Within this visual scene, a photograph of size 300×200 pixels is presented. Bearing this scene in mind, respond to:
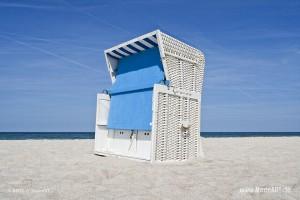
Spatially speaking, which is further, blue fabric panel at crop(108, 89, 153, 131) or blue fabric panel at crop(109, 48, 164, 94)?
blue fabric panel at crop(109, 48, 164, 94)

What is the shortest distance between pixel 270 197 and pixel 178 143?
689cm

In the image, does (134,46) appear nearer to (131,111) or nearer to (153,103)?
(131,111)

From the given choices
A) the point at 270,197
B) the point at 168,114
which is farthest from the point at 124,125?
the point at 270,197

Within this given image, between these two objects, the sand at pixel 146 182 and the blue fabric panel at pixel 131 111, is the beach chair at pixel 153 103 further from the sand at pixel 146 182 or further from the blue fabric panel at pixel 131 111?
the sand at pixel 146 182

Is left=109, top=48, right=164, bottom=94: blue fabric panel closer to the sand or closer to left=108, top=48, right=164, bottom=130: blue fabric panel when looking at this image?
left=108, top=48, right=164, bottom=130: blue fabric panel

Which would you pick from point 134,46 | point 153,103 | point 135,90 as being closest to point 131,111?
point 135,90

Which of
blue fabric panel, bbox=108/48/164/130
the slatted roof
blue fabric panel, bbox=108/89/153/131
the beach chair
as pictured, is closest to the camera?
the beach chair

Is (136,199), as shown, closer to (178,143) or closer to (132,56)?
(178,143)

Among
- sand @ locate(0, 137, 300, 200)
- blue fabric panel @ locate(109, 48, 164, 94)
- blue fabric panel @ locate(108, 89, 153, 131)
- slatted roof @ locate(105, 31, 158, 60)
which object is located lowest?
sand @ locate(0, 137, 300, 200)

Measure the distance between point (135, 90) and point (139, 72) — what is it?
1142mm

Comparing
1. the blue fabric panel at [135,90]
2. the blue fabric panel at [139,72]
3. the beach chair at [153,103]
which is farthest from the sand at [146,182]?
the blue fabric panel at [139,72]

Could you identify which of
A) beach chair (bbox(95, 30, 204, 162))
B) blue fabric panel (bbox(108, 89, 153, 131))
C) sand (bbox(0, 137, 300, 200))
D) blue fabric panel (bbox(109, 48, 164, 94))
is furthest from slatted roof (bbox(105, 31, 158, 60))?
sand (bbox(0, 137, 300, 200))

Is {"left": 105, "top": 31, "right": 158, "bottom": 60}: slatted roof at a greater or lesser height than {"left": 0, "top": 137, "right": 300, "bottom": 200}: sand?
greater

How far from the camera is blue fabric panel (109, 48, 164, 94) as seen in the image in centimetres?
1391
